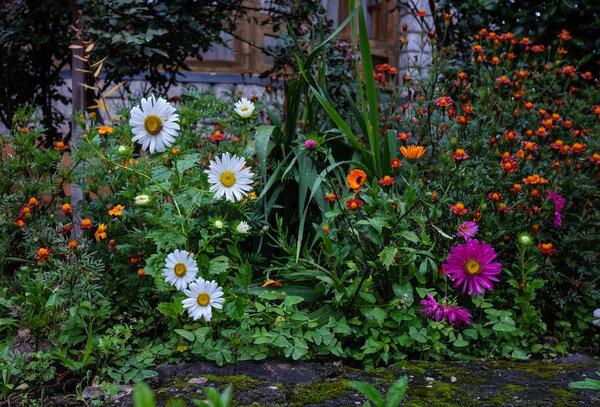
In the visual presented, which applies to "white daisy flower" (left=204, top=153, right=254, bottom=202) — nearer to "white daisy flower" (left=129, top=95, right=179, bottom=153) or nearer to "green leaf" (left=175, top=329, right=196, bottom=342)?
"white daisy flower" (left=129, top=95, right=179, bottom=153)

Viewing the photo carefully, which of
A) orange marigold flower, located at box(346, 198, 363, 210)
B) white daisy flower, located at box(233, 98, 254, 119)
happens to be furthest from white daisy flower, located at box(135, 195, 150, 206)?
orange marigold flower, located at box(346, 198, 363, 210)

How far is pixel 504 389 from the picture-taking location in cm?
164

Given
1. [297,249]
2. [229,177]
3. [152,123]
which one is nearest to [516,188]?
[297,249]

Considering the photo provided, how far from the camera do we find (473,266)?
182 centimetres

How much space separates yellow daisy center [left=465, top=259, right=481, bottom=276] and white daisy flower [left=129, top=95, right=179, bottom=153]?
38.5 inches

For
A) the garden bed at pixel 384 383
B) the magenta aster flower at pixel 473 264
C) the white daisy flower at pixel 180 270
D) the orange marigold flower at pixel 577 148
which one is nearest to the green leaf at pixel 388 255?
the magenta aster flower at pixel 473 264

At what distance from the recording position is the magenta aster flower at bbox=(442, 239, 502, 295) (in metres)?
1.81

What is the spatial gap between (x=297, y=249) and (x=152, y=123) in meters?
0.70

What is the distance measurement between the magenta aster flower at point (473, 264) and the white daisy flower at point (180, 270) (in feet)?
2.50

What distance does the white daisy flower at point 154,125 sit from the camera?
5.69 feet

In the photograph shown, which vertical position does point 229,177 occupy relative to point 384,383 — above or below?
above

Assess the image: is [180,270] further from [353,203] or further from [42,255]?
[353,203]

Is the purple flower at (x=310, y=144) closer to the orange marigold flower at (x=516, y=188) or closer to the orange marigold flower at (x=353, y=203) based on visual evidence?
the orange marigold flower at (x=353, y=203)

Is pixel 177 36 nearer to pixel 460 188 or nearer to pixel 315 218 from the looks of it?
pixel 315 218
